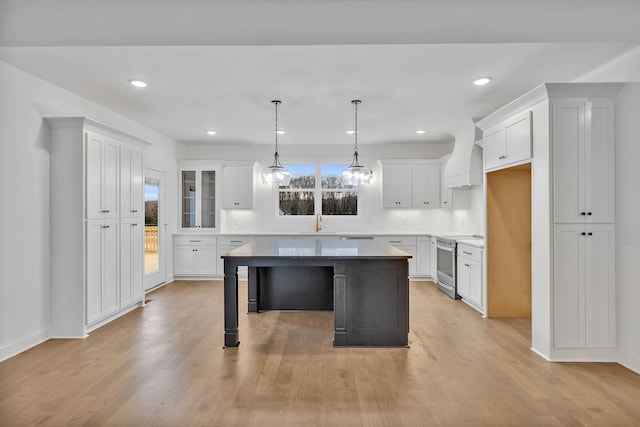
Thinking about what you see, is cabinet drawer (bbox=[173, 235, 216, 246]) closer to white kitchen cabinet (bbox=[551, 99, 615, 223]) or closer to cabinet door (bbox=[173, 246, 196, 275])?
cabinet door (bbox=[173, 246, 196, 275])

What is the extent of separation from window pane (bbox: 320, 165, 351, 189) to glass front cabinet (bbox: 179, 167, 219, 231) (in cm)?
211

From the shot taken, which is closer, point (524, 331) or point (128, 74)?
point (128, 74)

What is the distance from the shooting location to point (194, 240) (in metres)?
6.88

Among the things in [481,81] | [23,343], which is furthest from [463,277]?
[23,343]

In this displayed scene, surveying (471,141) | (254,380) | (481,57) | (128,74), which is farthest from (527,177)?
(128,74)

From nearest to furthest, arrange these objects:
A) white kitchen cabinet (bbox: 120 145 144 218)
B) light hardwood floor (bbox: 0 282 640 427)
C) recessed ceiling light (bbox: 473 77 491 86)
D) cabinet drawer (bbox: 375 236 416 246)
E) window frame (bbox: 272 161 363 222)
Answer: light hardwood floor (bbox: 0 282 640 427), recessed ceiling light (bbox: 473 77 491 86), white kitchen cabinet (bbox: 120 145 144 218), cabinet drawer (bbox: 375 236 416 246), window frame (bbox: 272 161 363 222)

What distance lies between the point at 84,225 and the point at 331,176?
4.65 meters

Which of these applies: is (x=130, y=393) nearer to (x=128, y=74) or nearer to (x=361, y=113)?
(x=128, y=74)

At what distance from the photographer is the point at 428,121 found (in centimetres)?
551

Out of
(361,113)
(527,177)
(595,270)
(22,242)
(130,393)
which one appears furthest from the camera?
(361,113)

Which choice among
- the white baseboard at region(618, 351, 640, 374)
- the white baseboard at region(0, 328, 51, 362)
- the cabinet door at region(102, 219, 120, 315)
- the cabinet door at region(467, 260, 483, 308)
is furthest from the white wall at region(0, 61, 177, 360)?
the white baseboard at region(618, 351, 640, 374)

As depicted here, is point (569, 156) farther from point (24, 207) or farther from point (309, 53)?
point (24, 207)

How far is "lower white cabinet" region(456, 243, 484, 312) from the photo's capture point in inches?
186

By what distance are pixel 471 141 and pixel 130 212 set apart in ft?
15.9
